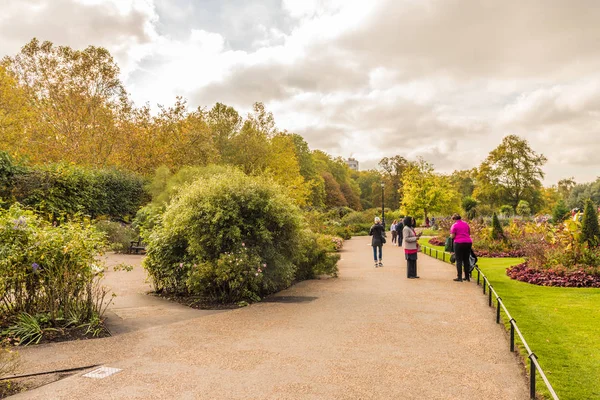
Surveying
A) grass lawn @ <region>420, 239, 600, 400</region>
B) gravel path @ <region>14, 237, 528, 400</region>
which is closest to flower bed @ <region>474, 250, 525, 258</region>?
grass lawn @ <region>420, 239, 600, 400</region>

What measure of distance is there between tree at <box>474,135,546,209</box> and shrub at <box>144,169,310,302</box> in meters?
55.2

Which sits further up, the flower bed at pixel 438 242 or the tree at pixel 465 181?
the tree at pixel 465 181

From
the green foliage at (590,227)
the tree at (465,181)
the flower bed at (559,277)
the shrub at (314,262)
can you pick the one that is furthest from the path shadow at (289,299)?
the tree at (465,181)

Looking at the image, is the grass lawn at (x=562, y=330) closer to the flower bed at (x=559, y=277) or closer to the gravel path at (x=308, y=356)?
the flower bed at (x=559, y=277)

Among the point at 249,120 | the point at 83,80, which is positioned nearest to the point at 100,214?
the point at 83,80

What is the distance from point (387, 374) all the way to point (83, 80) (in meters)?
31.0

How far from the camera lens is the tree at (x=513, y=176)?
59438 millimetres

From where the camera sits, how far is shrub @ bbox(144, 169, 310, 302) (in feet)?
33.2

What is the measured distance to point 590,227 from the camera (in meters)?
13.0

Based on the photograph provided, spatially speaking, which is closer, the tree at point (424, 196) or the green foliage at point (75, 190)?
the green foliage at point (75, 190)

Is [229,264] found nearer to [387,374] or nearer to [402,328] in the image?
[402,328]

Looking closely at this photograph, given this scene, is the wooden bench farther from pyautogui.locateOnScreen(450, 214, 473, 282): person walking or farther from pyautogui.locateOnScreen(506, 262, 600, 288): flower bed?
pyautogui.locateOnScreen(506, 262, 600, 288): flower bed

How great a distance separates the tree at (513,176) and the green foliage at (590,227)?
49.7 metres

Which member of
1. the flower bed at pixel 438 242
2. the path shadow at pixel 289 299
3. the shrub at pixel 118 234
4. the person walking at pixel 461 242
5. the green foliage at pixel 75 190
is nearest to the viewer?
the path shadow at pixel 289 299
